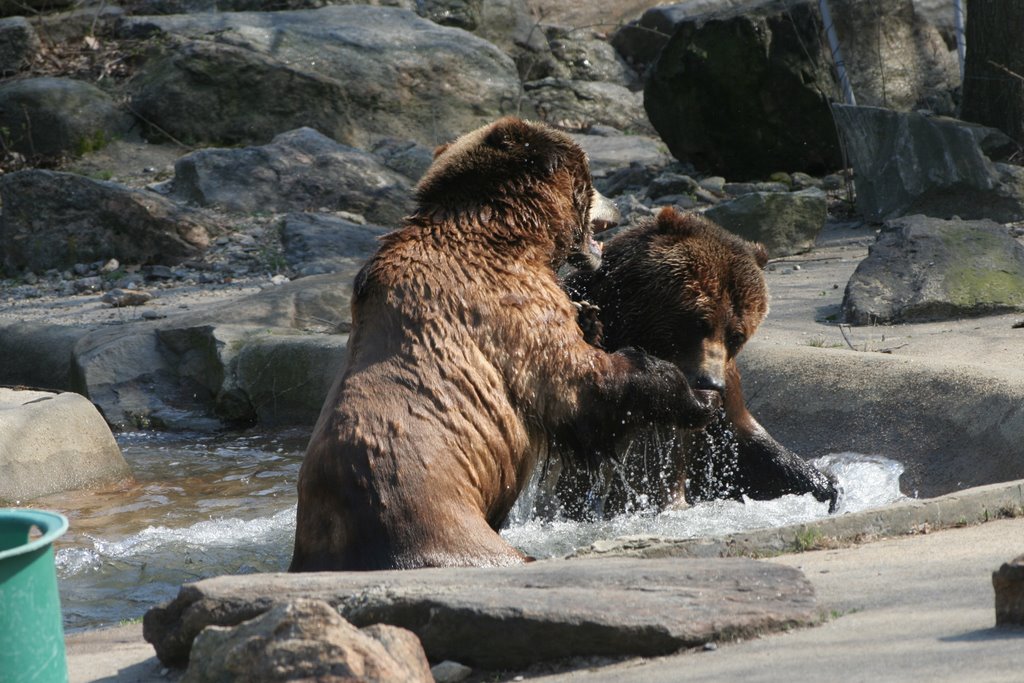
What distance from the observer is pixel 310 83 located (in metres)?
17.4

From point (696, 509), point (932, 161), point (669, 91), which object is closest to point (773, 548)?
point (696, 509)

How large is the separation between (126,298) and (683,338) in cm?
716

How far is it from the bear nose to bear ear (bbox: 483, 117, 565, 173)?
1154mm

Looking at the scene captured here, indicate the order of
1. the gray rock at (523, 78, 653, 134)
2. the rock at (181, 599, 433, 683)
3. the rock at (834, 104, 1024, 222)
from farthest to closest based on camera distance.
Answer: the gray rock at (523, 78, 653, 134)
the rock at (834, 104, 1024, 222)
the rock at (181, 599, 433, 683)

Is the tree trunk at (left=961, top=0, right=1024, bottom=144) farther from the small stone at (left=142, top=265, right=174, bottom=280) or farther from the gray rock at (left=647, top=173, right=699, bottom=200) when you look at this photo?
the small stone at (left=142, top=265, right=174, bottom=280)

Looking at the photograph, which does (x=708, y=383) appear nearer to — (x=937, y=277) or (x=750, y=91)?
(x=937, y=277)

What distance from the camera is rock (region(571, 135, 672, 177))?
56.2 ft

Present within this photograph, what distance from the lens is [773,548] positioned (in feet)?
14.8

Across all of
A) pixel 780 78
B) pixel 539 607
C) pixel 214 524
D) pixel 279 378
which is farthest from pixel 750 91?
pixel 539 607

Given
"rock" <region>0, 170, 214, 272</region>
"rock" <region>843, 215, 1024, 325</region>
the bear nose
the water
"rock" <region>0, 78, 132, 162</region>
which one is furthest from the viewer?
"rock" <region>0, 78, 132, 162</region>

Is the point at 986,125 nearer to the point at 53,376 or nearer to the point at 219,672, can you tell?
the point at 53,376

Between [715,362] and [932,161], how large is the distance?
7.32 m

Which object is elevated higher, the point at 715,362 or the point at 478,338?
the point at 478,338

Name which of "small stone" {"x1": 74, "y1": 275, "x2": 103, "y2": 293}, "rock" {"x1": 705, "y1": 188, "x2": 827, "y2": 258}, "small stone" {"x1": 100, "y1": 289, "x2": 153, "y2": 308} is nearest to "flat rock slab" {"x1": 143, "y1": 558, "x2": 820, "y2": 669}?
"rock" {"x1": 705, "y1": 188, "x2": 827, "y2": 258}
